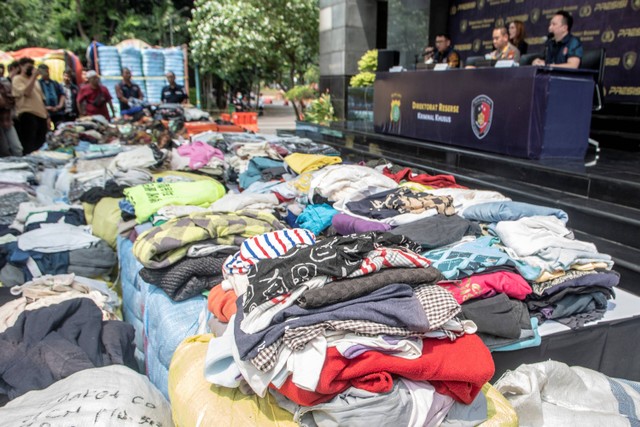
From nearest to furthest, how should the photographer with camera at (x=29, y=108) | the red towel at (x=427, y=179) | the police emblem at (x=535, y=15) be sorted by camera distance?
the red towel at (x=427, y=179) < the photographer with camera at (x=29, y=108) < the police emblem at (x=535, y=15)

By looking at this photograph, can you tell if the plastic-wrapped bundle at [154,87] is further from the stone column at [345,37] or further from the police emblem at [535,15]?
the police emblem at [535,15]

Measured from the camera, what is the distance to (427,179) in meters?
3.71

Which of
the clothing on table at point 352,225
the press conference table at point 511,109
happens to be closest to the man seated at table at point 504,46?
the press conference table at point 511,109

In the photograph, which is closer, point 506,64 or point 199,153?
point 506,64

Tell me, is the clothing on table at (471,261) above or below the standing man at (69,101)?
below

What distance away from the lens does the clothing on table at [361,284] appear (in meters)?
1.50

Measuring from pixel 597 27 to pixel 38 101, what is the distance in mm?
8931

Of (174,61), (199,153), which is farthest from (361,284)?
(174,61)

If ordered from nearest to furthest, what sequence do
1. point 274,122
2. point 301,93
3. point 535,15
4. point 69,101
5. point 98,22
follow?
point 535,15 < point 69,101 < point 301,93 < point 274,122 < point 98,22

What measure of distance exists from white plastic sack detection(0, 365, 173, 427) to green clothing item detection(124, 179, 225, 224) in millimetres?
1508

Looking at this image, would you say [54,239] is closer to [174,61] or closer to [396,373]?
[396,373]

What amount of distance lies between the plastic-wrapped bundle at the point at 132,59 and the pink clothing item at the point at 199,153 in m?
11.1

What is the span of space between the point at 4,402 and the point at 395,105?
5.75 metres

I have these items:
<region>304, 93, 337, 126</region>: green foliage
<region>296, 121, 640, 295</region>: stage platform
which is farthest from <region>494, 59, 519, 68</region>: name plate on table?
<region>304, 93, 337, 126</region>: green foliage
